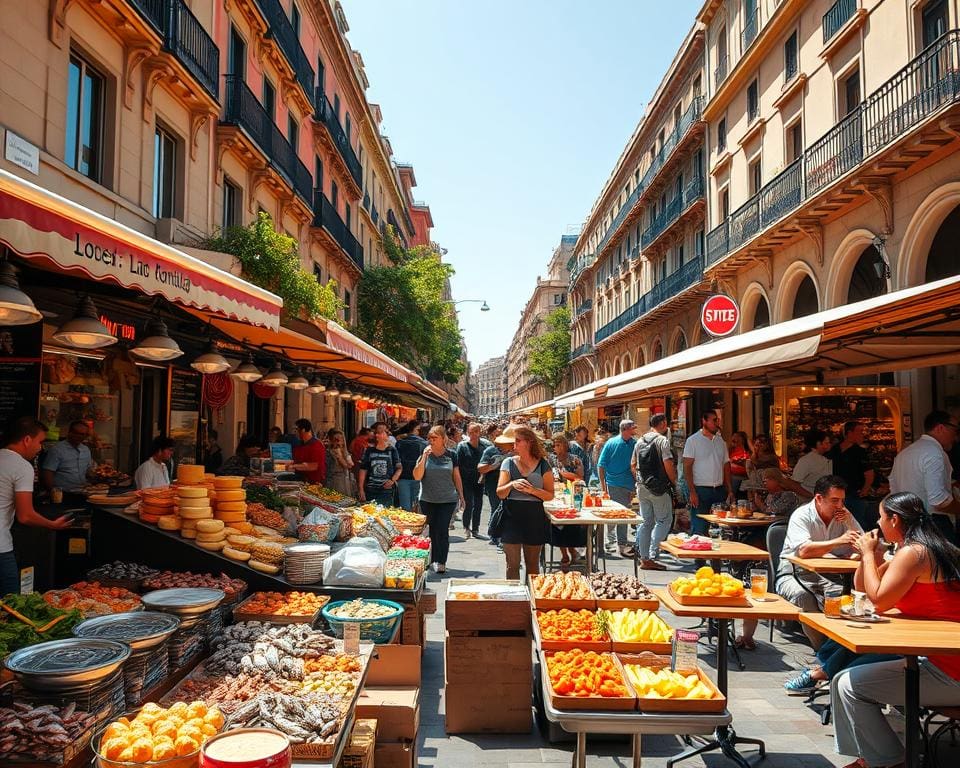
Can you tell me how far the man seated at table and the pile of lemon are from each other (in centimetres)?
129

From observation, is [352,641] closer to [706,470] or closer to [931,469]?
[931,469]

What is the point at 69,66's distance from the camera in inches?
351

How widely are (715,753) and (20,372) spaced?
739cm

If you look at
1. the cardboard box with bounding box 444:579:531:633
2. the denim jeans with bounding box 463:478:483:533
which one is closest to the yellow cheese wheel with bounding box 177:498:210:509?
the cardboard box with bounding box 444:579:531:633

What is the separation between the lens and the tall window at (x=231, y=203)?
1419 cm

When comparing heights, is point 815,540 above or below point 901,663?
above

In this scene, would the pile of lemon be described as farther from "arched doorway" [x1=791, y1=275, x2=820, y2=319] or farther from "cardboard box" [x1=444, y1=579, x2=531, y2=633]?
"arched doorway" [x1=791, y1=275, x2=820, y2=319]

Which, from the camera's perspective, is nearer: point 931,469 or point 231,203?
point 931,469

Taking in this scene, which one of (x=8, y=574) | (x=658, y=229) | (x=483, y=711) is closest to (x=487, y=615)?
(x=483, y=711)

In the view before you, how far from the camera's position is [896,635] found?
370 cm

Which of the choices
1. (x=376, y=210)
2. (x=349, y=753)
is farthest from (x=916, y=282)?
(x=376, y=210)

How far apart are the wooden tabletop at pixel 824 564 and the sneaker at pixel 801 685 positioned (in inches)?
32.3

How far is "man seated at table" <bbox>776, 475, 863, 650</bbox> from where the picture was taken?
5.64 m

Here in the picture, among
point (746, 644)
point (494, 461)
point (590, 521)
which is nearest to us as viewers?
point (746, 644)
